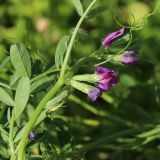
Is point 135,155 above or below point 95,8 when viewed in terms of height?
below

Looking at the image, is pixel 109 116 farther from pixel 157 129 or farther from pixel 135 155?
pixel 157 129

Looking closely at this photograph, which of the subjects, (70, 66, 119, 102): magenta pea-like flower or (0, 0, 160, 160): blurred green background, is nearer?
(70, 66, 119, 102): magenta pea-like flower

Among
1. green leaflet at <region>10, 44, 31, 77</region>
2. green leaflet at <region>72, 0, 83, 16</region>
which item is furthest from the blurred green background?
green leaflet at <region>10, 44, 31, 77</region>

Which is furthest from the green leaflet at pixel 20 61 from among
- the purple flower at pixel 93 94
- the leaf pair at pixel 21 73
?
the purple flower at pixel 93 94

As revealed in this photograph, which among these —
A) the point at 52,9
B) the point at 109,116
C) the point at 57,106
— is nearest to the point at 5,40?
the point at 109,116

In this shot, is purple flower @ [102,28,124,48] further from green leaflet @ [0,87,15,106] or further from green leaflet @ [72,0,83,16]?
green leaflet @ [0,87,15,106]

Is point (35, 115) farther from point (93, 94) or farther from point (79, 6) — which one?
point (79, 6)

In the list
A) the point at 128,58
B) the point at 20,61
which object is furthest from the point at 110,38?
the point at 20,61
